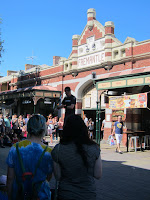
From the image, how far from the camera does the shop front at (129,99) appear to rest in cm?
1143

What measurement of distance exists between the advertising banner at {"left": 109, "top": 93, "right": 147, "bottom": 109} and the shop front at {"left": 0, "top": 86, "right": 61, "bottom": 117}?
213 inches

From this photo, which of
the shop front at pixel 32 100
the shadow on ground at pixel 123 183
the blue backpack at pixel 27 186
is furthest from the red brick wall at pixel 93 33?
the blue backpack at pixel 27 186

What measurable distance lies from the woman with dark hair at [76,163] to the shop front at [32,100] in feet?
47.9

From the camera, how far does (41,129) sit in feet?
9.97

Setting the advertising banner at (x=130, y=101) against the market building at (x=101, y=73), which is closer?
the advertising banner at (x=130, y=101)

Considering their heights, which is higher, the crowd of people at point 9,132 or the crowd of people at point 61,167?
the crowd of people at point 61,167

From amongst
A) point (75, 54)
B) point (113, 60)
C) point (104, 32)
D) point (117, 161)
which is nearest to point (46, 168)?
point (117, 161)

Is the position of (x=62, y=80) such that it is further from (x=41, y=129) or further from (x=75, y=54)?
(x=41, y=129)

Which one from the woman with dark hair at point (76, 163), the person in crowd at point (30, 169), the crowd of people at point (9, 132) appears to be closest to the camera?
the woman with dark hair at point (76, 163)

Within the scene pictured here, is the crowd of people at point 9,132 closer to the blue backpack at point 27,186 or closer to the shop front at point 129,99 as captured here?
the shop front at point 129,99

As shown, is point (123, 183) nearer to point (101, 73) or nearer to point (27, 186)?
point (27, 186)

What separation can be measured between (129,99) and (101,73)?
771cm

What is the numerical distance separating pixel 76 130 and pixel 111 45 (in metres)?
17.2

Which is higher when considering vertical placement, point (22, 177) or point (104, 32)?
point (104, 32)
